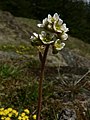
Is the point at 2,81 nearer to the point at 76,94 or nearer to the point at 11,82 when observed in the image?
the point at 11,82

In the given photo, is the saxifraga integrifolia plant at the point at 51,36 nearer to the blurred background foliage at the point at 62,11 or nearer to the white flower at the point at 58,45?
the white flower at the point at 58,45

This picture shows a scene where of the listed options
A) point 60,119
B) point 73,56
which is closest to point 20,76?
point 60,119

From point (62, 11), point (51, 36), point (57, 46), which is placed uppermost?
point (62, 11)

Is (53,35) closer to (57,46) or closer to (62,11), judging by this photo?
(57,46)

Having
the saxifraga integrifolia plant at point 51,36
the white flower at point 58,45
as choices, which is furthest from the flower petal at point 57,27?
the white flower at point 58,45

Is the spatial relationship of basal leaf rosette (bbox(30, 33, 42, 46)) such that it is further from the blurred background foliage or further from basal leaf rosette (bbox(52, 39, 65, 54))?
the blurred background foliage

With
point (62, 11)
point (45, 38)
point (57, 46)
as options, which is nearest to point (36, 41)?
point (45, 38)

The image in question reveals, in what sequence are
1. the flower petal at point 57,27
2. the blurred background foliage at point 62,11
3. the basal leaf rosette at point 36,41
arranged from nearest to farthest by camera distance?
the flower petal at point 57,27, the basal leaf rosette at point 36,41, the blurred background foliage at point 62,11
